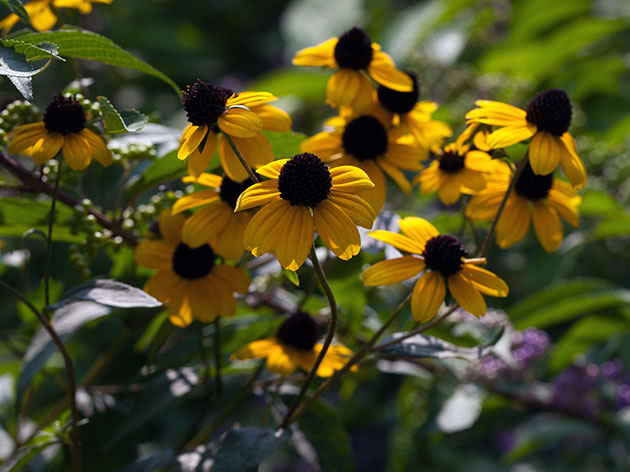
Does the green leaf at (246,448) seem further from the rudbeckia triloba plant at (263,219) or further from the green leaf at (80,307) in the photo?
the green leaf at (80,307)

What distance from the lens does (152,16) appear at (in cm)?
296

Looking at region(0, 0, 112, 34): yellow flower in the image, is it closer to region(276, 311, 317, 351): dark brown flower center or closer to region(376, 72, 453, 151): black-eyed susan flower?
region(376, 72, 453, 151): black-eyed susan flower

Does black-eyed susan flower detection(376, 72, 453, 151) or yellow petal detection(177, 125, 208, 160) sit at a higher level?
yellow petal detection(177, 125, 208, 160)

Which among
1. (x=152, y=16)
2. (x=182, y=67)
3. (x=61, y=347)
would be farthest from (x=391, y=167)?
(x=152, y=16)

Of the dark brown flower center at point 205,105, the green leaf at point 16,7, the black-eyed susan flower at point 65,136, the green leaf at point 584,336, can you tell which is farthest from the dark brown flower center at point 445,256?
the green leaf at point 584,336

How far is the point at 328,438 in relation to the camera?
105 centimetres

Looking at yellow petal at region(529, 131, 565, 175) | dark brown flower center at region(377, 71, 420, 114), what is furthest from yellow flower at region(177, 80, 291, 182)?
yellow petal at region(529, 131, 565, 175)

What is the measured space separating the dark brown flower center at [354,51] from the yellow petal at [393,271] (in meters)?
0.34

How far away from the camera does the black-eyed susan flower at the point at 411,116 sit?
1.00 metres

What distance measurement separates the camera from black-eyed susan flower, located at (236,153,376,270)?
0.68 meters

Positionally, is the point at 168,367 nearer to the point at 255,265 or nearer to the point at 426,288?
the point at 255,265

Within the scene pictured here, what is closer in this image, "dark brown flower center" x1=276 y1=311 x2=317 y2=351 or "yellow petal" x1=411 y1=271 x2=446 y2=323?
"yellow petal" x1=411 y1=271 x2=446 y2=323

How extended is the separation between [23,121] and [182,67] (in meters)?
1.89

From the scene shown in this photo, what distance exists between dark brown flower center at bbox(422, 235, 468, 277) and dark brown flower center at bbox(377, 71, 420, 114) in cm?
28
